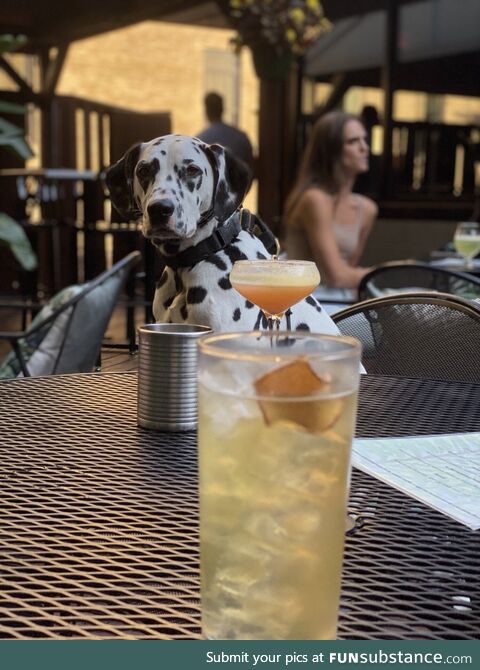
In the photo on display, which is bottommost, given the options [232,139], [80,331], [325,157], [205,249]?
[80,331]

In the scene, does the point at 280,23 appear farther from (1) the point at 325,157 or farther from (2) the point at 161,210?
(2) the point at 161,210

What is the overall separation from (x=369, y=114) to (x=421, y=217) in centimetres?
103

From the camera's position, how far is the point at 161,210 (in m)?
1.65

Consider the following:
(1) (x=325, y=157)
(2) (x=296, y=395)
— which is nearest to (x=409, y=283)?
(1) (x=325, y=157)

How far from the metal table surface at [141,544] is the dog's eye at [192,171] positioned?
2.18 ft

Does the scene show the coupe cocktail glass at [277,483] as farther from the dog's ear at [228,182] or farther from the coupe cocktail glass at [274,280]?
the dog's ear at [228,182]

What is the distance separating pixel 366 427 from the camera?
1.13 metres

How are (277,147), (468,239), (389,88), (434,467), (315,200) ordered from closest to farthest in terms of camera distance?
(434,467), (468,239), (315,200), (389,88), (277,147)

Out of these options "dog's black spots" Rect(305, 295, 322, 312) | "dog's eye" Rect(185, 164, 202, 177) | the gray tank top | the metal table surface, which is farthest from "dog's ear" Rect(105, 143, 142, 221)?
the gray tank top

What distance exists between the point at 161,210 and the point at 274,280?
0.42m

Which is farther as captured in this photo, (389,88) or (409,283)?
(389,88)

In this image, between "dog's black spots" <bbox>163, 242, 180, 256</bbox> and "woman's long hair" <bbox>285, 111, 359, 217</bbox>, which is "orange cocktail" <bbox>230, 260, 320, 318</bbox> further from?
"woman's long hair" <bbox>285, 111, 359, 217</bbox>

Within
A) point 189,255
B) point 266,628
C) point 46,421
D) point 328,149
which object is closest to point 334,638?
point 266,628
